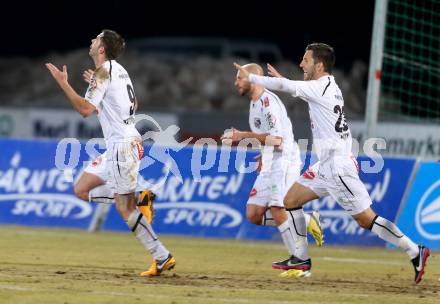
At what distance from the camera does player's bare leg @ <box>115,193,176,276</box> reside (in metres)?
11.4

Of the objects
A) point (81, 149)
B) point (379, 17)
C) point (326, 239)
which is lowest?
point (326, 239)

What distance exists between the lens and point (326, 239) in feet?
54.8

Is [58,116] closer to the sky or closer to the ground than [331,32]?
closer to the ground

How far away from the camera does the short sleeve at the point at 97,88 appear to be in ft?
36.8

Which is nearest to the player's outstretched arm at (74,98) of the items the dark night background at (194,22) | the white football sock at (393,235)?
the white football sock at (393,235)

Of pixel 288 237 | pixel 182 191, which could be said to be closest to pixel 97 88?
pixel 288 237

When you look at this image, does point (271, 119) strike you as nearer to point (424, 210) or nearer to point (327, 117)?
point (327, 117)

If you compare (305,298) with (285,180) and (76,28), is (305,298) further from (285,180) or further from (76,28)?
(76,28)

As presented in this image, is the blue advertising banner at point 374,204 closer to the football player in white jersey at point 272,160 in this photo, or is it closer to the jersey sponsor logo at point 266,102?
the football player in white jersey at point 272,160

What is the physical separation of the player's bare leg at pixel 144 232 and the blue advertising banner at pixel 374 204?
5.44 meters

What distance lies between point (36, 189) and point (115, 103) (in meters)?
6.41

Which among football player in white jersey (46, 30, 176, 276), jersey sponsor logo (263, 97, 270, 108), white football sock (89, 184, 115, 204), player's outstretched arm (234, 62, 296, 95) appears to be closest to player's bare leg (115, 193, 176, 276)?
football player in white jersey (46, 30, 176, 276)

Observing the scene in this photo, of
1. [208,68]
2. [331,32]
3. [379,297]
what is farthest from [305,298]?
[331,32]

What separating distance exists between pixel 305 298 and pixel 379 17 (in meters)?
7.74
